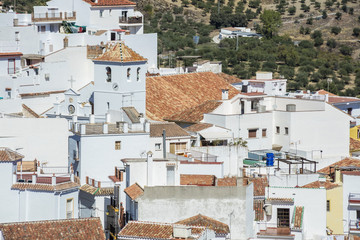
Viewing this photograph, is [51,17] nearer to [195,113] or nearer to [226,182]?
[195,113]

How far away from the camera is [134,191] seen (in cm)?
3819

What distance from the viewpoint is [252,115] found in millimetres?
54469

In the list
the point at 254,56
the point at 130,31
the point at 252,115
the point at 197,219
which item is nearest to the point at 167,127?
the point at 252,115

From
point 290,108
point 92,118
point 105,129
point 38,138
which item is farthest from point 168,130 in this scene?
point 290,108

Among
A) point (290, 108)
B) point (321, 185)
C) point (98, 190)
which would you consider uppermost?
Result: point (290, 108)

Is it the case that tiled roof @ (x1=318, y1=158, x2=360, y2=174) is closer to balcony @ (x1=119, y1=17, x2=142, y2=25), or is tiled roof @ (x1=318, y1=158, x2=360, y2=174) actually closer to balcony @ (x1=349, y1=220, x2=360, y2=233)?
balcony @ (x1=349, y1=220, x2=360, y2=233)

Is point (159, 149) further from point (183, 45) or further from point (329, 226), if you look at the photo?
point (183, 45)

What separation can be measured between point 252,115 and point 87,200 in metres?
13.9

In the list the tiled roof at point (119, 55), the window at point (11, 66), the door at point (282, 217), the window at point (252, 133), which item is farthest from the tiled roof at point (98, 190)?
the window at point (11, 66)

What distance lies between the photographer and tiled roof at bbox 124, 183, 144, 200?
37397 mm

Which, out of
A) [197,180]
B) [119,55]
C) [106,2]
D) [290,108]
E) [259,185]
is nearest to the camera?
[259,185]

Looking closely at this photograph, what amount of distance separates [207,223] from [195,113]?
1899 cm

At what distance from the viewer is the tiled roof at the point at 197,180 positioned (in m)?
40.8

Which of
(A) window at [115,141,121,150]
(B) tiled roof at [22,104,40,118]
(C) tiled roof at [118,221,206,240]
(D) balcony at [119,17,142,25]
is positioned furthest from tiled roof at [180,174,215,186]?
(D) balcony at [119,17,142,25]
